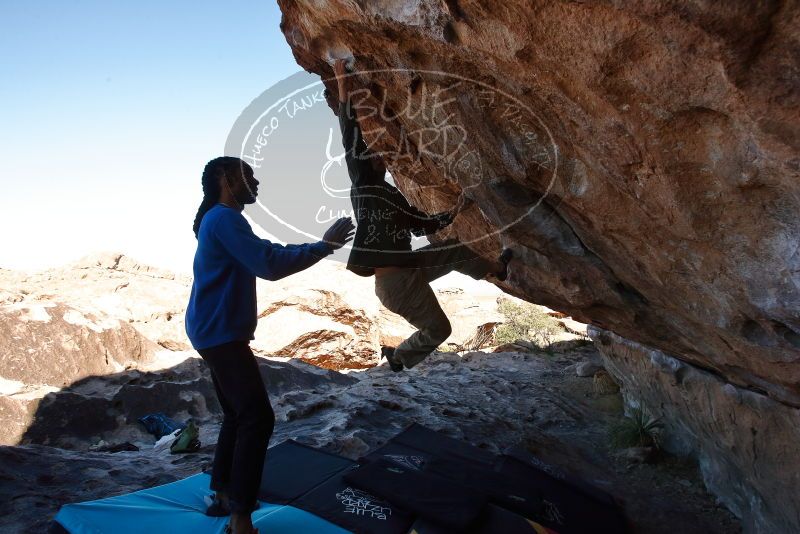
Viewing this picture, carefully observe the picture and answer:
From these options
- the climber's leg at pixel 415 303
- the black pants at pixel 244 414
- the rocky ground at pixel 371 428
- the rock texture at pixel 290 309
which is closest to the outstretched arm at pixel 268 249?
the black pants at pixel 244 414

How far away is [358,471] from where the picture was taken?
4.27 m

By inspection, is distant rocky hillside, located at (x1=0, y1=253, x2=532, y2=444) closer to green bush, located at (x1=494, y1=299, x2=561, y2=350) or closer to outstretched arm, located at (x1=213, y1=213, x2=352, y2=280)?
green bush, located at (x1=494, y1=299, x2=561, y2=350)

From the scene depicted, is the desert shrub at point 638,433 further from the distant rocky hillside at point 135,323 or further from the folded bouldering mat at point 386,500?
the distant rocky hillside at point 135,323

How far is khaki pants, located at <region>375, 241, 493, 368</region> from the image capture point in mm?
4786

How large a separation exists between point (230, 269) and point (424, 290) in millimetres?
2038

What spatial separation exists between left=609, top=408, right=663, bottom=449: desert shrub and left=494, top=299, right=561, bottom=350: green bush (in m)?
8.01

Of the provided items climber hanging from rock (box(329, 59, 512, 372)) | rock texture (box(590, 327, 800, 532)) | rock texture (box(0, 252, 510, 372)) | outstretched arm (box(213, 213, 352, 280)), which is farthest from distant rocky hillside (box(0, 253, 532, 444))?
rock texture (box(590, 327, 800, 532))

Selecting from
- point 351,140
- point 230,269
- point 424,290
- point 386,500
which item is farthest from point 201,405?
point 230,269

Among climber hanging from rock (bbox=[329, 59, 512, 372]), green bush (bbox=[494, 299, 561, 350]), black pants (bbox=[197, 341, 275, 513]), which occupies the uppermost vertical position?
climber hanging from rock (bbox=[329, 59, 512, 372])

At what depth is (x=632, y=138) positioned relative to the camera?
2.69 m

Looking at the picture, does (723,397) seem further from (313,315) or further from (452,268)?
(313,315)

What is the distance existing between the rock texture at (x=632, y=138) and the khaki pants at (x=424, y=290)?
0.60m

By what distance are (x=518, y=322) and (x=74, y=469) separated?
524 inches

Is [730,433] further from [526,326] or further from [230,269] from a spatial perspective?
[526,326]
